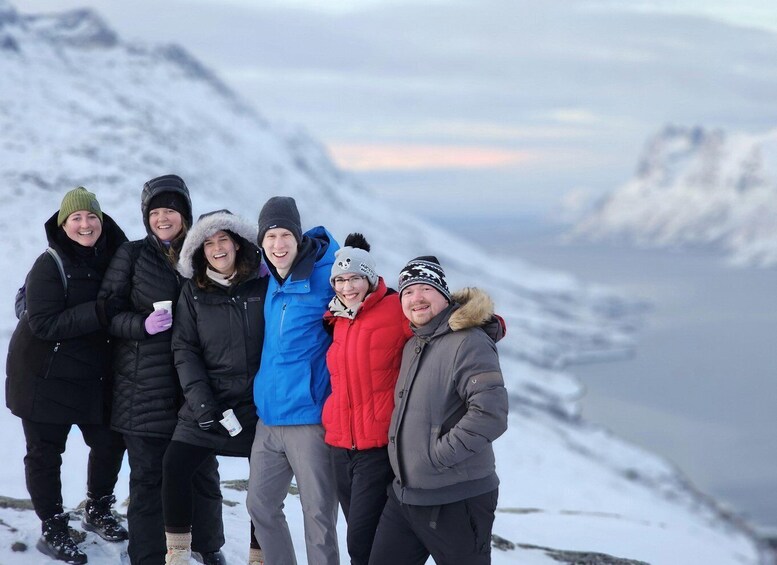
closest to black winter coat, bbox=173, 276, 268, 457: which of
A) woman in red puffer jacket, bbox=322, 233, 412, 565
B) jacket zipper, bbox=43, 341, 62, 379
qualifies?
woman in red puffer jacket, bbox=322, 233, 412, 565

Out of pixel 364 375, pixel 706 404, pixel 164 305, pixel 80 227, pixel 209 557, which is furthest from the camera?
pixel 706 404

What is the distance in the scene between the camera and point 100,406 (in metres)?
6.60

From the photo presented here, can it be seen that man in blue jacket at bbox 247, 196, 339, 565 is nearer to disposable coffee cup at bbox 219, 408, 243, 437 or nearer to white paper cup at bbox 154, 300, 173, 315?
disposable coffee cup at bbox 219, 408, 243, 437

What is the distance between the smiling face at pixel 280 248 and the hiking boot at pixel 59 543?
123 inches

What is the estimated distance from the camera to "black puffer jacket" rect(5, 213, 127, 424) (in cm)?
639

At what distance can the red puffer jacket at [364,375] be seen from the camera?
5789 millimetres

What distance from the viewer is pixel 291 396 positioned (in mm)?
5938

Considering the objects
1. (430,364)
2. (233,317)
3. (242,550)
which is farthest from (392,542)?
(242,550)

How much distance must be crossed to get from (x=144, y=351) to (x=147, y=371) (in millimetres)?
171

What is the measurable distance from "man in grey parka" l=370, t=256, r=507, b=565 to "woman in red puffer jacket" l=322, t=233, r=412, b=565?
0.51 feet

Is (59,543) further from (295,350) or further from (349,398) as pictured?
(349,398)

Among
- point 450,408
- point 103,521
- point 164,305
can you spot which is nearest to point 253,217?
point 103,521

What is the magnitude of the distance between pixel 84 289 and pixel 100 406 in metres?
1.03

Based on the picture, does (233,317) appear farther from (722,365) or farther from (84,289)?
(722,365)
